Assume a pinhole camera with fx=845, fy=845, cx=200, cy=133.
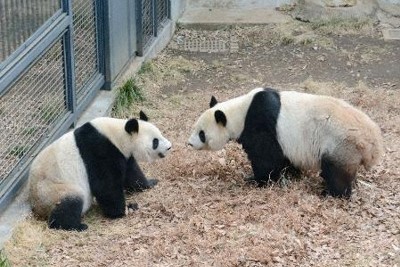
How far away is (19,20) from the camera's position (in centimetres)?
719

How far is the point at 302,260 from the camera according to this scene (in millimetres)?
6398

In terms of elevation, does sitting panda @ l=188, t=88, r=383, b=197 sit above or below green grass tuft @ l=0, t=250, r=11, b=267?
above

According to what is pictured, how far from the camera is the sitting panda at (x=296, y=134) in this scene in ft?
23.8

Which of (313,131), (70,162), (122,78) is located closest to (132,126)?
(70,162)

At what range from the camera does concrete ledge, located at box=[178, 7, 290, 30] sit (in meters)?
13.1

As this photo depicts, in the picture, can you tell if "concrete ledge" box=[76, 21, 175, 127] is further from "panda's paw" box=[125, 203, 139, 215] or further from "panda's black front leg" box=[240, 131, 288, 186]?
"panda's black front leg" box=[240, 131, 288, 186]

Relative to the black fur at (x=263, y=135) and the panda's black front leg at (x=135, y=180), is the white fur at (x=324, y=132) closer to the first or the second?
the black fur at (x=263, y=135)

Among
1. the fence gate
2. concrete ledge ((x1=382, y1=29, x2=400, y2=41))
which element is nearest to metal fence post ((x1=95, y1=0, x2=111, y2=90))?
the fence gate

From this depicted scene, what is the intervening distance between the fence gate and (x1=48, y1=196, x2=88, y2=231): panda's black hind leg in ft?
1.46

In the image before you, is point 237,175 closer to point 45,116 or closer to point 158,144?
point 158,144

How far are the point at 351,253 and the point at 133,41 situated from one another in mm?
5241

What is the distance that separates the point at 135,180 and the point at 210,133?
819 millimetres

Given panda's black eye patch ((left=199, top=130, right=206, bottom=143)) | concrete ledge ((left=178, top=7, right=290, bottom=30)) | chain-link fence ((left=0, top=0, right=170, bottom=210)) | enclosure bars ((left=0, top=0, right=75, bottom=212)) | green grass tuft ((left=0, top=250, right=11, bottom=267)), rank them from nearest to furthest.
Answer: green grass tuft ((left=0, top=250, right=11, bottom=267)), enclosure bars ((left=0, top=0, right=75, bottom=212)), chain-link fence ((left=0, top=0, right=170, bottom=210)), panda's black eye patch ((left=199, top=130, right=206, bottom=143)), concrete ledge ((left=178, top=7, right=290, bottom=30))

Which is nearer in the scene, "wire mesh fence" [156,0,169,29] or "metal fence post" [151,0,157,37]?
"metal fence post" [151,0,157,37]
